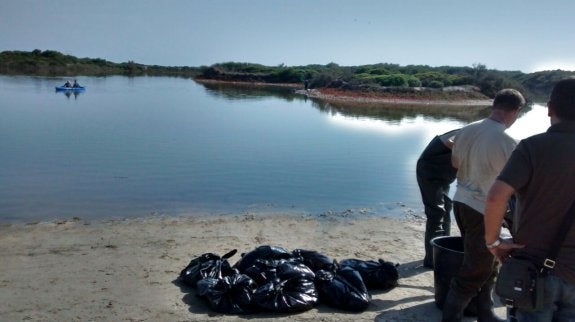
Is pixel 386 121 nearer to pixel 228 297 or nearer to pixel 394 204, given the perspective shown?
pixel 394 204

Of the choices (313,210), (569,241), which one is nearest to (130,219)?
(313,210)

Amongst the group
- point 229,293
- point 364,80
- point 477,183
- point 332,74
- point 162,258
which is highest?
point 332,74

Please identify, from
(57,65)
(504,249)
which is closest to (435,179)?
(504,249)

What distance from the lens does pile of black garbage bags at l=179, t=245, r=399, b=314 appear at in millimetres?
4891

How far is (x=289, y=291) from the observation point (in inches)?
197

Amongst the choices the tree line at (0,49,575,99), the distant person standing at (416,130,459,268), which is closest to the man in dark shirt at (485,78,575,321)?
the distant person standing at (416,130,459,268)

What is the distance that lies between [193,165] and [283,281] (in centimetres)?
865

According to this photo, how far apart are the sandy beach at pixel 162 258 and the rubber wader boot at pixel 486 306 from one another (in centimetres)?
42

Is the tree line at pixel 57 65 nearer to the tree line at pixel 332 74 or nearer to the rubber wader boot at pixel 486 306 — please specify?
the tree line at pixel 332 74

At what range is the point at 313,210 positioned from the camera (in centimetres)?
957

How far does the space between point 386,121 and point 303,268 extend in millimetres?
23925

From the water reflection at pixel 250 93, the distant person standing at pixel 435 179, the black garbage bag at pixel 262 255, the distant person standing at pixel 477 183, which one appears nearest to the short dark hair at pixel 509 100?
the distant person standing at pixel 477 183

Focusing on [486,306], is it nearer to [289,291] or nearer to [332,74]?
[289,291]

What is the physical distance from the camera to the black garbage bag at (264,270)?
5.23m
